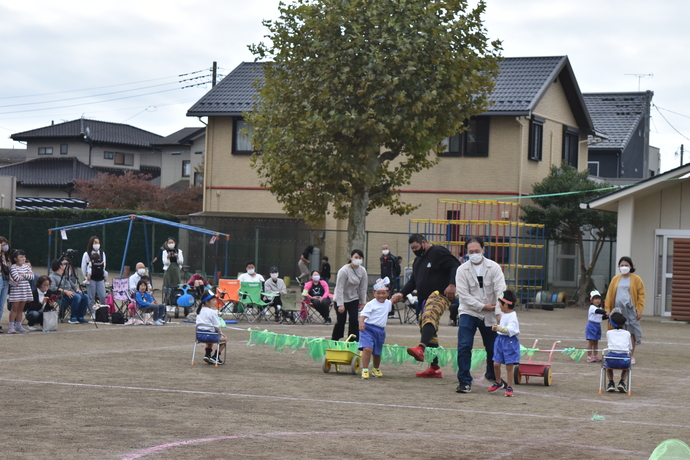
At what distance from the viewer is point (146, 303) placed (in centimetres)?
1930

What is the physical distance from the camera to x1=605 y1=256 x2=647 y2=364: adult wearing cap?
1395cm

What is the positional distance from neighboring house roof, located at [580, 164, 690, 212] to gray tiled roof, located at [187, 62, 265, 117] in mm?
14829

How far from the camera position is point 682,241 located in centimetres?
2466

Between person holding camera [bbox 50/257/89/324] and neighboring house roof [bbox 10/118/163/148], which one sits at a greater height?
neighboring house roof [bbox 10/118/163/148]

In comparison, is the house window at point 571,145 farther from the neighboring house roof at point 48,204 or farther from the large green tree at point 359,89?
the neighboring house roof at point 48,204

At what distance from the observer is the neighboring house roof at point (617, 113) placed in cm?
4584

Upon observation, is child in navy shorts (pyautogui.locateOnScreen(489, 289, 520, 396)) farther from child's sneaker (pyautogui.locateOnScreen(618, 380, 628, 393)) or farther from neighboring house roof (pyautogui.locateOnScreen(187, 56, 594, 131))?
neighboring house roof (pyautogui.locateOnScreen(187, 56, 594, 131))

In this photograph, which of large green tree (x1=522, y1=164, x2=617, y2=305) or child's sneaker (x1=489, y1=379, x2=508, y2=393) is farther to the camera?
large green tree (x1=522, y1=164, x2=617, y2=305)

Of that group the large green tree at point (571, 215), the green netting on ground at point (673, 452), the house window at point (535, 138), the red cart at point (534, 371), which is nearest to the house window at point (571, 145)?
the house window at point (535, 138)

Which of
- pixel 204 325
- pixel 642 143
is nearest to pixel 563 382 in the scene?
pixel 204 325

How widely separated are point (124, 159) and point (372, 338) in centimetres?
6085

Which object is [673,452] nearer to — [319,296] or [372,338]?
[372,338]

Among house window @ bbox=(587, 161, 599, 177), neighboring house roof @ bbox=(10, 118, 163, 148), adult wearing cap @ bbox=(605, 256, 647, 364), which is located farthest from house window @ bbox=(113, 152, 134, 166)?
adult wearing cap @ bbox=(605, 256, 647, 364)

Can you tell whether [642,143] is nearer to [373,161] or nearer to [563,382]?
[373,161]
